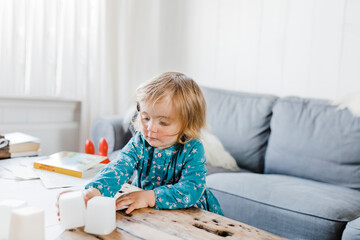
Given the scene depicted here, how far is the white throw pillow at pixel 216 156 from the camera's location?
7.33 ft

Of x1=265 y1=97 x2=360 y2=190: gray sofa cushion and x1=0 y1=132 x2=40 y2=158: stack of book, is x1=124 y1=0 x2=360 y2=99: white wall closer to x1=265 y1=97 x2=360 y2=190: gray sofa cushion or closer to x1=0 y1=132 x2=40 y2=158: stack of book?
x1=265 y1=97 x2=360 y2=190: gray sofa cushion

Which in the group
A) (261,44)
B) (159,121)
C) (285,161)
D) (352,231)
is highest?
(261,44)

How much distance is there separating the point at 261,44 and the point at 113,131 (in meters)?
1.25

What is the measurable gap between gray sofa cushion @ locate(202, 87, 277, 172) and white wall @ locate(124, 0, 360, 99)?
336 millimetres

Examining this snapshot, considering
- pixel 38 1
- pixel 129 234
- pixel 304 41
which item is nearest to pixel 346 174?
pixel 304 41

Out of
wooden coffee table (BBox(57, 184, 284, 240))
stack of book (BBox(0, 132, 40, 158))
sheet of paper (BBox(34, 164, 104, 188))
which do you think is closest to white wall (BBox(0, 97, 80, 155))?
stack of book (BBox(0, 132, 40, 158))

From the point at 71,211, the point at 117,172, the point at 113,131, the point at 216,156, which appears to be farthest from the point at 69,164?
the point at 216,156

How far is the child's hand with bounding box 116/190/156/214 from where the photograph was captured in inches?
38.4

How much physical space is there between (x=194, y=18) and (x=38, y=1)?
1.23 meters

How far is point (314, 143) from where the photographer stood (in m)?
2.07

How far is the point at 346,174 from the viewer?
1.94 metres

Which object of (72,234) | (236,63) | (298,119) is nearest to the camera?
(72,234)

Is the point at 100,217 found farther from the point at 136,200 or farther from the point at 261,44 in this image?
the point at 261,44

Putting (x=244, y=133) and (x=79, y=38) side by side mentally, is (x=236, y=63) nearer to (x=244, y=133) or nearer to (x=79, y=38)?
(x=244, y=133)
